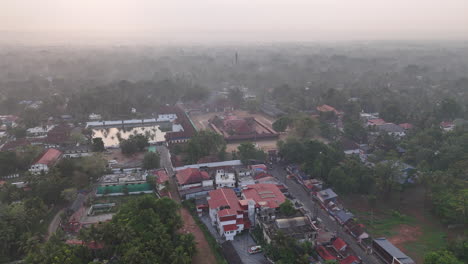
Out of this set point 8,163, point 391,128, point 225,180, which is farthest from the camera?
point 391,128

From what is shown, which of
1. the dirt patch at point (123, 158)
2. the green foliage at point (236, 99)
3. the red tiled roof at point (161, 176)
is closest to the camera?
the red tiled roof at point (161, 176)

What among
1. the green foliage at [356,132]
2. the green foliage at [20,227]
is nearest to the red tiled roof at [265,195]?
the green foliage at [20,227]

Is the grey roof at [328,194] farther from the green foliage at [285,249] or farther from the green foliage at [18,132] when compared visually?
the green foliage at [18,132]

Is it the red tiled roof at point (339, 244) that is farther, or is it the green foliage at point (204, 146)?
the green foliage at point (204, 146)

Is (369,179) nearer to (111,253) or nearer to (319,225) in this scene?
(319,225)

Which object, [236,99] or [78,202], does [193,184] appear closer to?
[78,202]

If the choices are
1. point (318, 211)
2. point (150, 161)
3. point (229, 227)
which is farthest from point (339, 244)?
point (150, 161)

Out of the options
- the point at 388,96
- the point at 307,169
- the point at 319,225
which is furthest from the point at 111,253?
the point at 388,96
